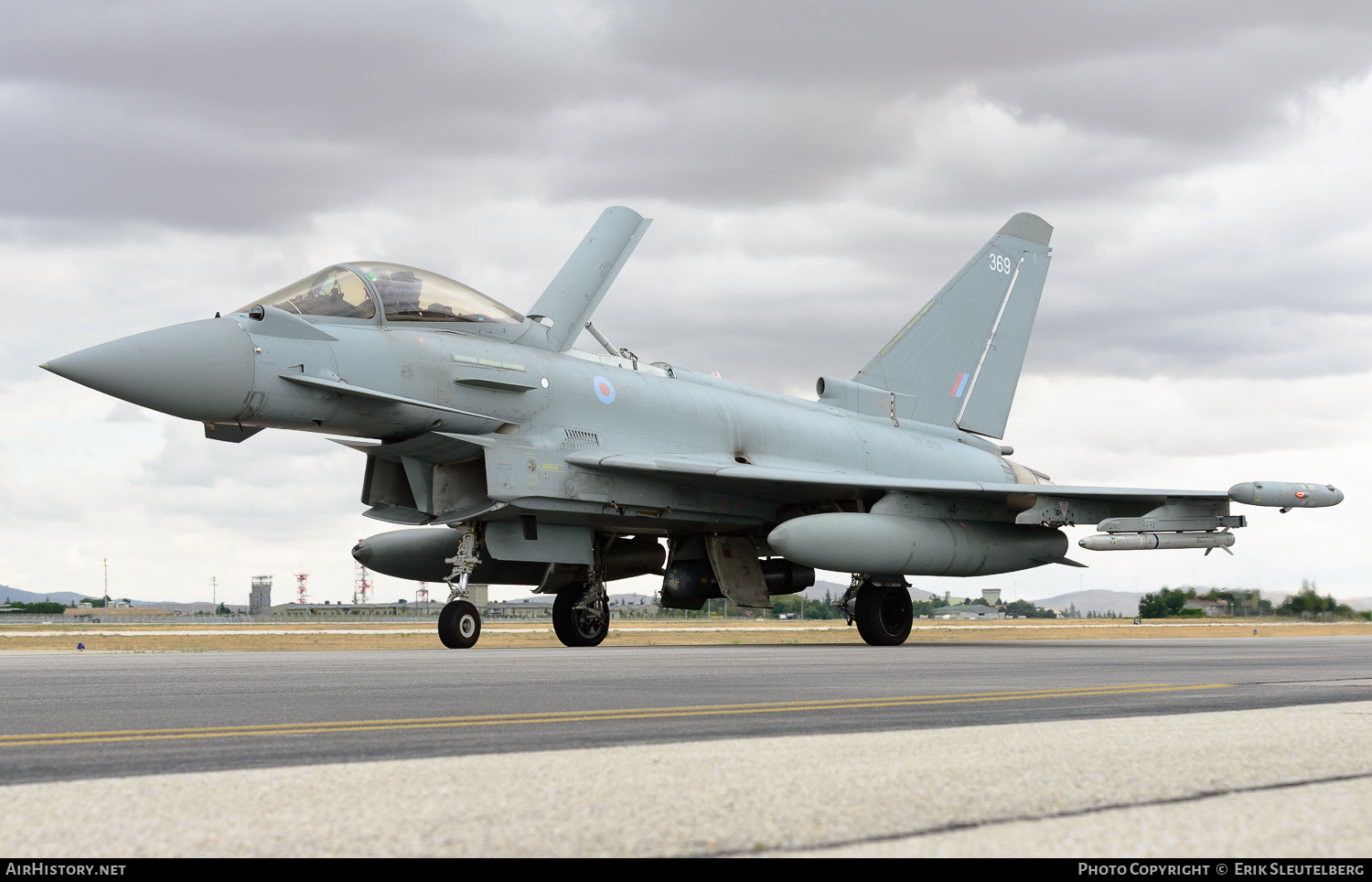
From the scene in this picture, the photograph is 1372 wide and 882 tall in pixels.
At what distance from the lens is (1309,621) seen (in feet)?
164

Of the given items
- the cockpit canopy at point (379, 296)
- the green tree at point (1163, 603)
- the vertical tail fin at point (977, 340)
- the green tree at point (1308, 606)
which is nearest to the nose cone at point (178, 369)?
the cockpit canopy at point (379, 296)

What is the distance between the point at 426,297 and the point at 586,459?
274 cm

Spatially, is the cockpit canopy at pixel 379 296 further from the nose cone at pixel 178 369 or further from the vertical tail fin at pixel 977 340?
the vertical tail fin at pixel 977 340

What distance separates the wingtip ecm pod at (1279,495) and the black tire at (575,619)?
28.0ft

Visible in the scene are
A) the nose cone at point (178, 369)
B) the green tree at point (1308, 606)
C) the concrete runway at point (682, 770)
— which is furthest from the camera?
the green tree at point (1308, 606)

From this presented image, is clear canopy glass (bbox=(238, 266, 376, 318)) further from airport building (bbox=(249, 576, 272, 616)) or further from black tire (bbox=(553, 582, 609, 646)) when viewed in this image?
airport building (bbox=(249, 576, 272, 616))

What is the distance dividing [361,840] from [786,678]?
18.6ft

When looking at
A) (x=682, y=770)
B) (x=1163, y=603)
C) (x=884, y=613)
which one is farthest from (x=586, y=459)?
(x=1163, y=603)

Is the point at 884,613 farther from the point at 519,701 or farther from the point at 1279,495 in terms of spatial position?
the point at 519,701

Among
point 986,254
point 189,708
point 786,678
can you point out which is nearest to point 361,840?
point 189,708

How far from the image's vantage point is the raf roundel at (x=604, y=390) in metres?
15.5

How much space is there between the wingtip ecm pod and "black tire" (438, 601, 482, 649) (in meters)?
9.83

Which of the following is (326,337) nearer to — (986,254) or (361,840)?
(361,840)

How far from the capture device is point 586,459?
48.1ft
